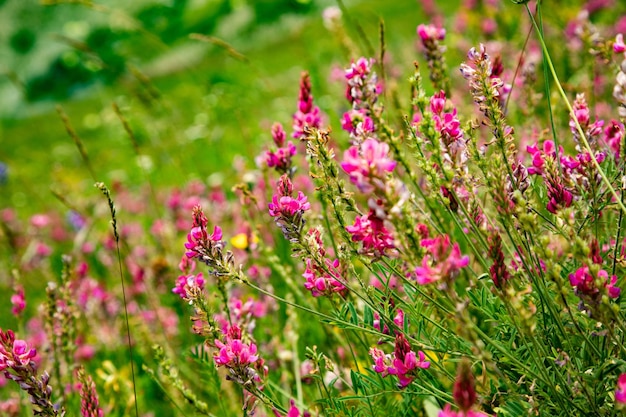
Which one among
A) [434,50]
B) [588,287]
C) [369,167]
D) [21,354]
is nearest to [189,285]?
[21,354]

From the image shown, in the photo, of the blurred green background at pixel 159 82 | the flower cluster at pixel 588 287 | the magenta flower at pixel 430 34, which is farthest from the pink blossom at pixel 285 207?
the blurred green background at pixel 159 82

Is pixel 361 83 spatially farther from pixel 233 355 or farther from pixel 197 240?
pixel 233 355

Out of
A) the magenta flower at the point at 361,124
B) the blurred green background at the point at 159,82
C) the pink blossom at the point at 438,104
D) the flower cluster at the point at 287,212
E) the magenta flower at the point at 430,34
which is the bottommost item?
the blurred green background at the point at 159,82

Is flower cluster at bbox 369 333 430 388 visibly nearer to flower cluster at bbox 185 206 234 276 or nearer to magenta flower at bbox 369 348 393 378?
magenta flower at bbox 369 348 393 378

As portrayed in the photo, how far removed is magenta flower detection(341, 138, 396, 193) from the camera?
0.98m

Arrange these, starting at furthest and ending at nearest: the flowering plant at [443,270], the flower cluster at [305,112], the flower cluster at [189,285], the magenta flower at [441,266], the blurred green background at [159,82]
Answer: the blurred green background at [159,82] < the flower cluster at [305,112] < the flower cluster at [189,285] < the flowering plant at [443,270] < the magenta flower at [441,266]

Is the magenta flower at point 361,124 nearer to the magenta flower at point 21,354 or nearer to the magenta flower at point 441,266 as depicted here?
the magenta flower at point 441,266

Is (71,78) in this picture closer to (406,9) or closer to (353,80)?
(406,9)

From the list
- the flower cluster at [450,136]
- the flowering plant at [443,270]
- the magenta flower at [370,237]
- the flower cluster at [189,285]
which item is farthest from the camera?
the flower cluster at [189,285]

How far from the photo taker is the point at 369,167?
3.26ft

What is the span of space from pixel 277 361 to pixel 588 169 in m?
1.42

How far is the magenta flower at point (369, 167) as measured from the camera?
98 centimetres

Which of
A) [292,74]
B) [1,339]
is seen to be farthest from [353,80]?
[292,74]

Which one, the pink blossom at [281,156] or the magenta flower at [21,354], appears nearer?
the magenta flower at [21,354]
